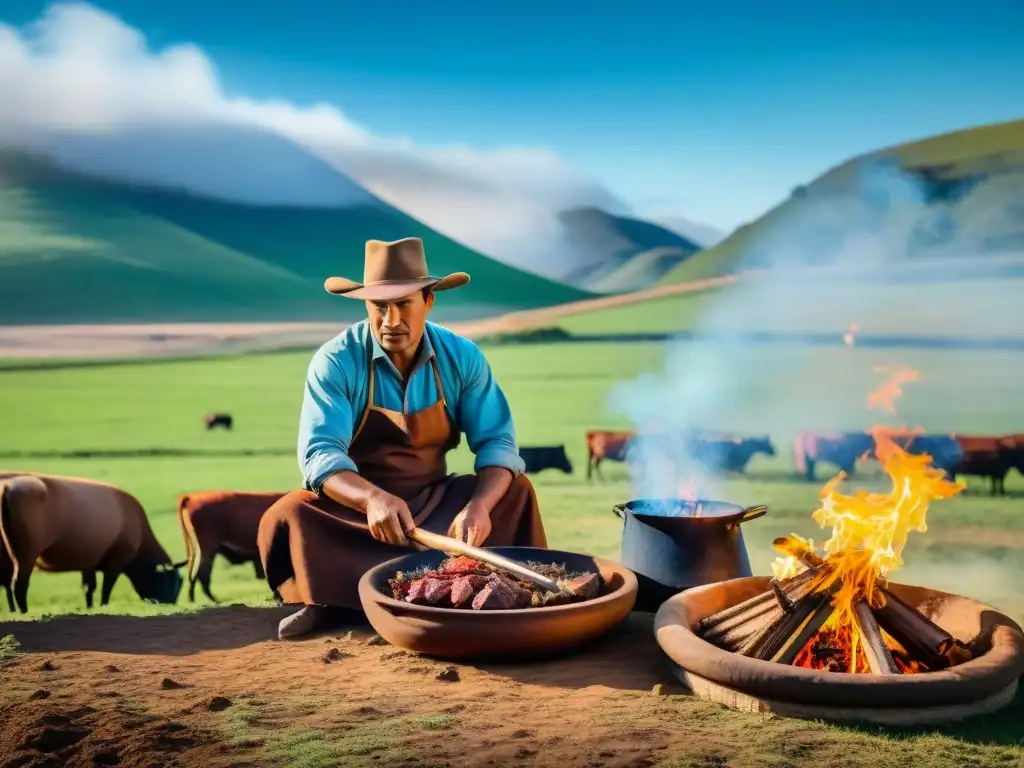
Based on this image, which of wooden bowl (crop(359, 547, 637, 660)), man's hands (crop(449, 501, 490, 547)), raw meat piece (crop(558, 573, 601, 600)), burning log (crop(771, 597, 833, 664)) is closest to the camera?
burning log (crop(771, 597, 833, 664))

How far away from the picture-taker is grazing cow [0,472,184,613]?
6238 millimetres

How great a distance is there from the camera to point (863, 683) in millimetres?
3062

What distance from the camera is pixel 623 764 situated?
280 centimetres

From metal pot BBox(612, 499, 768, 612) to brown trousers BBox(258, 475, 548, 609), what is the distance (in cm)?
63

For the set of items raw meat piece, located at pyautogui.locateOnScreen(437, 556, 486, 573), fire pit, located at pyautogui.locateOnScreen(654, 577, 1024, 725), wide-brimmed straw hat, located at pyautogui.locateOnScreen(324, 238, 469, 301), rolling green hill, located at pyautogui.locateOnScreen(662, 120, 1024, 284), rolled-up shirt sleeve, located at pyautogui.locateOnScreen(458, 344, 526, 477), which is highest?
rolling green hill, located at pyautogui.locateOnScreen(662, 120, 1024, 284)

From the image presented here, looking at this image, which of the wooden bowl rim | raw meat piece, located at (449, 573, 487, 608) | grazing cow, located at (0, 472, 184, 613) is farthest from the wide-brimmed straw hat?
grazing cow, located at (0, 472, 184, 613)

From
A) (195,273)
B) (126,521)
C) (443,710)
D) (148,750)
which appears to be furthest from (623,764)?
(195,273)

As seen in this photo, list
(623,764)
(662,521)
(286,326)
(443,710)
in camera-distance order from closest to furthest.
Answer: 1. (623,764)
2. (443,710)
3. (662,521)
4. (286,326)

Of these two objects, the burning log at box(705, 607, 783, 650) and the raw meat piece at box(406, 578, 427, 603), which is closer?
the burning log at box(705, 607, 783, 650)

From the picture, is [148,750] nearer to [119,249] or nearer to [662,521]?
[662,521]

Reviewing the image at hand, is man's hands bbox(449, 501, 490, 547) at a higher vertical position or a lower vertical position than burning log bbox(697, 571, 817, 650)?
higher

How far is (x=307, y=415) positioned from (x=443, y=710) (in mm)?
1661

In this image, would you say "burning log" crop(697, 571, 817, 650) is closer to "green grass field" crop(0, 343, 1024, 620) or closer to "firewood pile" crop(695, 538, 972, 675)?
"firewood pile" crop(695, 538, 972, 675)

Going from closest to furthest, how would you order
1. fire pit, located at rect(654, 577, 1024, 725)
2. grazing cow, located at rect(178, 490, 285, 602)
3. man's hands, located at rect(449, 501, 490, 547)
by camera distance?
fire pit, located at rect(654, 577, 1024, 725)
man's hands, located at rect(449, 501, 490, 547)
grazing cow, located at rect(178, 490, 285, 602)
